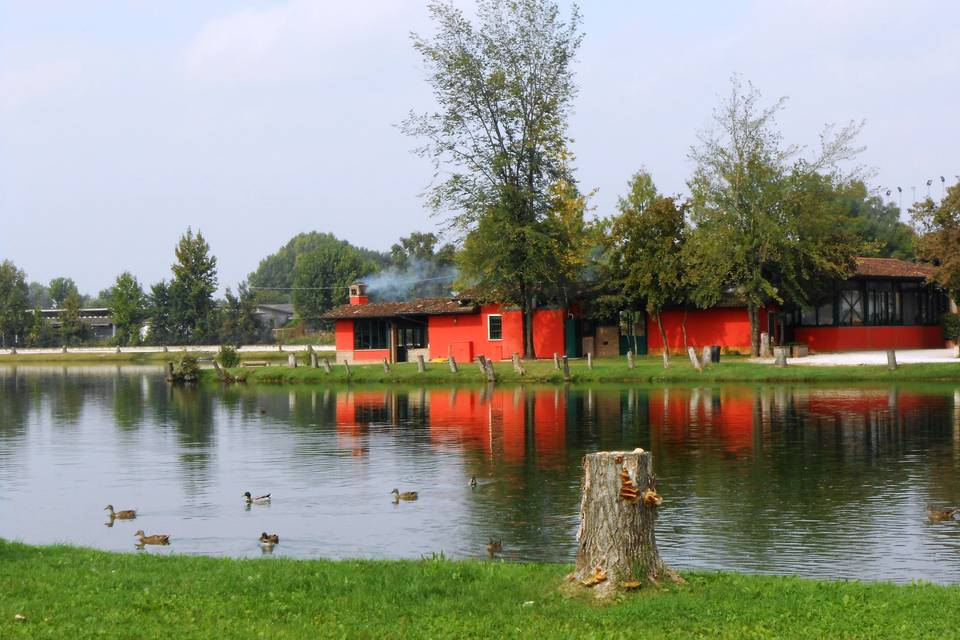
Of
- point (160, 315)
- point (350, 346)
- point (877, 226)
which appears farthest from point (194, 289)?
point (877, 226)

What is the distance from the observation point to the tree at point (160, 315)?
372ft

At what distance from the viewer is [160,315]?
4461 inches

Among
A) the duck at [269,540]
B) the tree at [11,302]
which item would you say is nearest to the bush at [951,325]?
the duck at [269,540]

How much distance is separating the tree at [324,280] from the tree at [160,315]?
15.2 metres

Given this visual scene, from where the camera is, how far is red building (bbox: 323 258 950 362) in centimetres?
5841

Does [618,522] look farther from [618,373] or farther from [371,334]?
[371,334]

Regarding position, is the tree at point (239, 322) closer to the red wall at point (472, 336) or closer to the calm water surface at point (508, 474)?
the red wall at point (472, 336)

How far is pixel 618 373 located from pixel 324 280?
81.0 metres

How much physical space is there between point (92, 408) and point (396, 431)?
18338mm

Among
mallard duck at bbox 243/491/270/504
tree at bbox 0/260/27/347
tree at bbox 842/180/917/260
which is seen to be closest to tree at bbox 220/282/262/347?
tree at bbox 0/260/27/347

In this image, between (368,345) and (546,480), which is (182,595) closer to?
(546,480)

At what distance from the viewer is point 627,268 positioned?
57.8m

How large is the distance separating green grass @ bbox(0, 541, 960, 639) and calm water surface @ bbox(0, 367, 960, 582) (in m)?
3.40

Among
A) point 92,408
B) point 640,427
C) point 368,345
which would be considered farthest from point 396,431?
point 368,345
